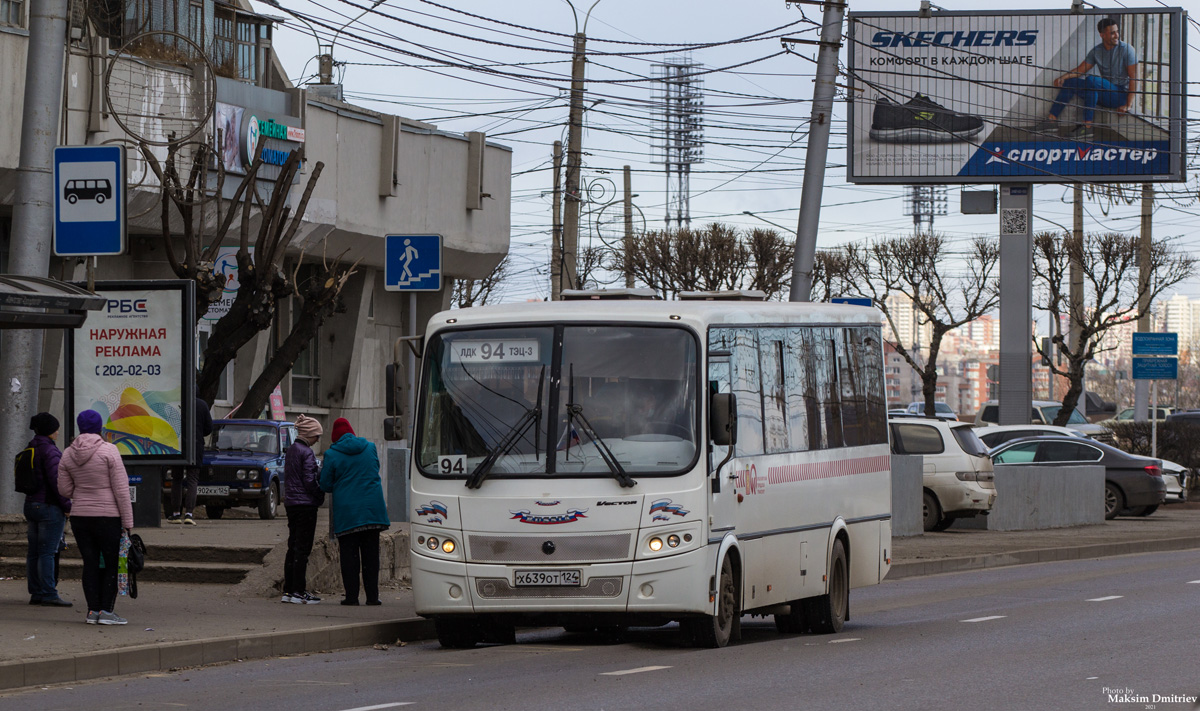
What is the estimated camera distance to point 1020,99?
4650 cm

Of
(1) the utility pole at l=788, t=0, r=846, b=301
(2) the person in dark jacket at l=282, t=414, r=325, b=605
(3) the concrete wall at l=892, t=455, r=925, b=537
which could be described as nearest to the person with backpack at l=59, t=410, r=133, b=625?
(2) the person in dark jacket at l=282, t=414, r=325, b=605

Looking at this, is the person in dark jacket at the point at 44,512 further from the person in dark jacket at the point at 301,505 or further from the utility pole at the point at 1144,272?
the utility pole at the point at 1144,272

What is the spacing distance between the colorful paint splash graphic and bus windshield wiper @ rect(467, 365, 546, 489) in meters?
5.29

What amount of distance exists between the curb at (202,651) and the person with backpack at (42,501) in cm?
242

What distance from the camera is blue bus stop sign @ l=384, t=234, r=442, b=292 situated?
17078mm

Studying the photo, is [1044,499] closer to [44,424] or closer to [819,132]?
[819,132]

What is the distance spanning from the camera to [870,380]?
53.8 ft

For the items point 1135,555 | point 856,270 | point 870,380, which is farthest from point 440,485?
point 856,270

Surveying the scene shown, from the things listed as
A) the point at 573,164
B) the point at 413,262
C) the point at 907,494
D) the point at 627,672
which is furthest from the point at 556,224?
the point at 627,672

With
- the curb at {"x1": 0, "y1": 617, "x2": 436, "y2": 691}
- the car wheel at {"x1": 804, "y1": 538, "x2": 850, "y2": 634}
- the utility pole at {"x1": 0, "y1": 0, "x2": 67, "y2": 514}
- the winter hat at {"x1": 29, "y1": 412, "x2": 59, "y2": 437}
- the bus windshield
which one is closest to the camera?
the curb at {"x1": 0, "y1": 617, "x2": 436, "y2": 691}

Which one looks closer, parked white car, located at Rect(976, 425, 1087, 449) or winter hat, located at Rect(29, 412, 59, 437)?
winter hat, located at Rect(29, 412, 59, 437)

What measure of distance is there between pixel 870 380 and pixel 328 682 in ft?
22.9

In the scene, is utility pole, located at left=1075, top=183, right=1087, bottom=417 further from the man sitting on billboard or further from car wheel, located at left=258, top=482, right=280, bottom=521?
car wheel, located at left=258, top=482, right=280, bottom=521

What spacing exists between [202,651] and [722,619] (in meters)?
3.82
